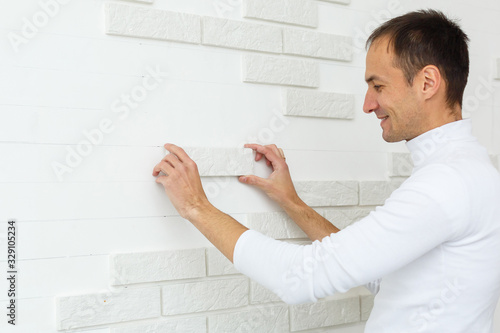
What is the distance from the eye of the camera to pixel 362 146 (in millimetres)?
1782

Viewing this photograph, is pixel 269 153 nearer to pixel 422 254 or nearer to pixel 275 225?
pixel 275 225

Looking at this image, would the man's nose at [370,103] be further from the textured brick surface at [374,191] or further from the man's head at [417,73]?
the textured brick surface at [374,191]

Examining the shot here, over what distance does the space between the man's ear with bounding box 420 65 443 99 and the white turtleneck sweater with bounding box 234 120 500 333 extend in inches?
3.5

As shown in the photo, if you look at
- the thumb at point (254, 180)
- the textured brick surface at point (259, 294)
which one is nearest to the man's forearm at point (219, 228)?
the thumb at point (254, 180)

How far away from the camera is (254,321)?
157 cm

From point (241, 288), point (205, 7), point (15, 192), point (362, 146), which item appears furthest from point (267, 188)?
point (15, 192)

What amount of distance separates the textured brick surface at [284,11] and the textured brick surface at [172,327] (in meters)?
0.83

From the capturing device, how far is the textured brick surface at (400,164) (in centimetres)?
184

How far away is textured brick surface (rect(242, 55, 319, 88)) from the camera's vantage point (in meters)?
1.57

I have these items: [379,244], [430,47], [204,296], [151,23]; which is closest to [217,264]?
[204,296]

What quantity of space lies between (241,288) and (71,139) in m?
0.60

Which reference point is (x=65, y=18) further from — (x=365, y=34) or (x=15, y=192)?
(x=365, y=34)

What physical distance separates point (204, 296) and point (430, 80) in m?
0.78

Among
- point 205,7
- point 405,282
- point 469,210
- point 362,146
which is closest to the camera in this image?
point 469,210
